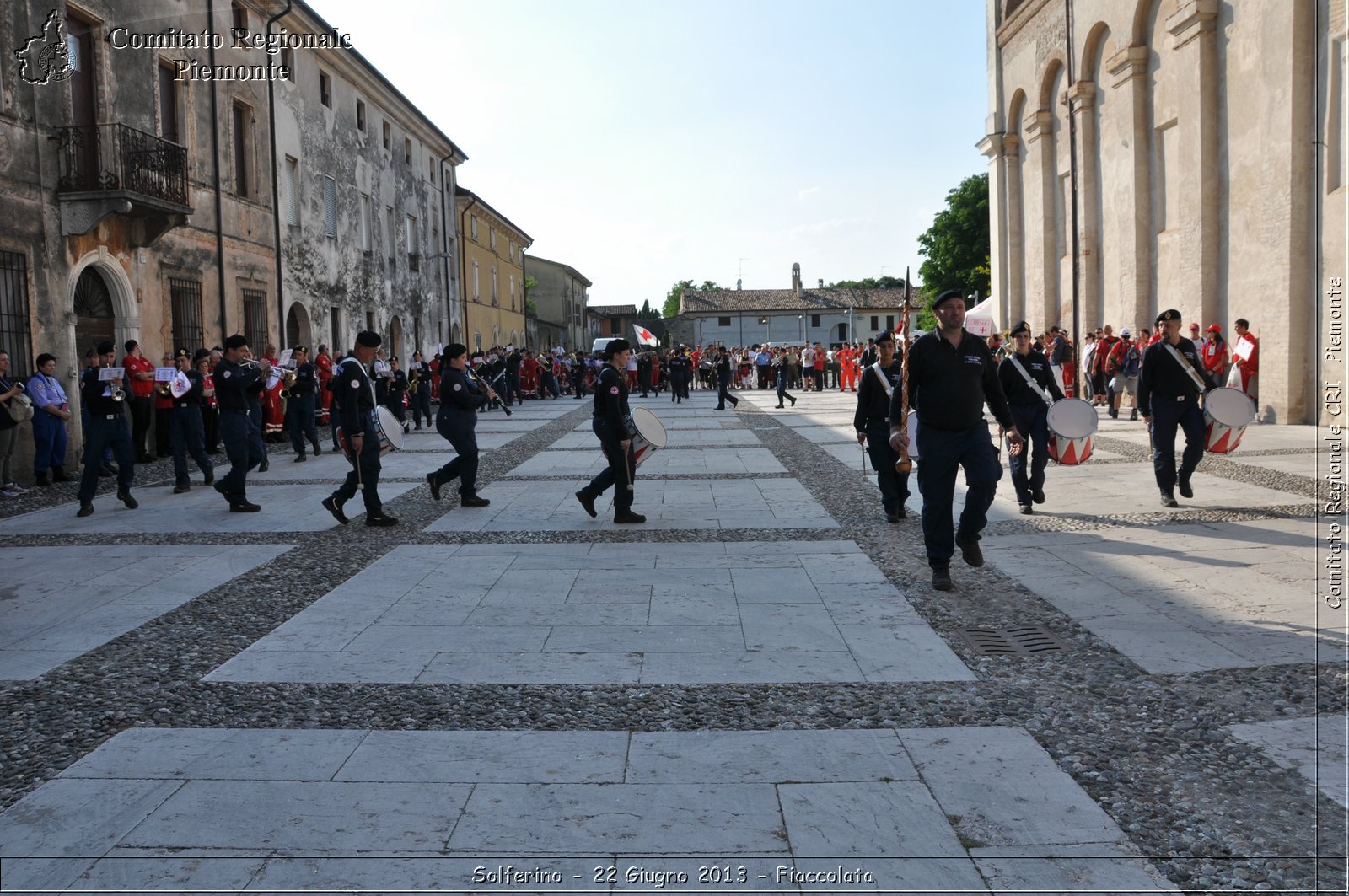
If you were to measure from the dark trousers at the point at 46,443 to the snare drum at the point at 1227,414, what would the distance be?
13544mm

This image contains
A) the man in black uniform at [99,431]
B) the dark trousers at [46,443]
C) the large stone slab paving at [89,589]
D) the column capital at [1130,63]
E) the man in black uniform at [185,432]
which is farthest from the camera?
the column capital at [1130,63]

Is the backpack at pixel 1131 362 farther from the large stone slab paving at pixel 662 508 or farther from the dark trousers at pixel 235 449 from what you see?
the dark trousers at pixel 235 449

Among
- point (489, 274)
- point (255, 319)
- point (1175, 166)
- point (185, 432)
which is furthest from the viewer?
point (489, 274)

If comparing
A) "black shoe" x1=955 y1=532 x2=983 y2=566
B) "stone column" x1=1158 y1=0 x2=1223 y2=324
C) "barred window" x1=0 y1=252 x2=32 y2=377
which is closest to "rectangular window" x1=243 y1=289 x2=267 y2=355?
"barred window" x1=0 y1=252 x2=32 y2=377

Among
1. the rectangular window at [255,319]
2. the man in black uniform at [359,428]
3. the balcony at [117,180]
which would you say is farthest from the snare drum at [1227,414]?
the rectangular window at [255,319]

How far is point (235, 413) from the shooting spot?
11.1 m

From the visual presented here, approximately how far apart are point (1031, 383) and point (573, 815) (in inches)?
283

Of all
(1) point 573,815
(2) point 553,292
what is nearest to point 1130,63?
(1) point 573,815

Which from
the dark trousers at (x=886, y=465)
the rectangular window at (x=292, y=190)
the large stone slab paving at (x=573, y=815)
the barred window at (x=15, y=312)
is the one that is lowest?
the large stone slab paving at (x=573, y=815)

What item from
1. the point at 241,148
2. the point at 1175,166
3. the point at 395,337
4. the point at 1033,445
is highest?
the point at 241,148

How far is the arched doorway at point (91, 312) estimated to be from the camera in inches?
666

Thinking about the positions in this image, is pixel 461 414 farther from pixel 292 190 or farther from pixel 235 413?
pixel 292 190

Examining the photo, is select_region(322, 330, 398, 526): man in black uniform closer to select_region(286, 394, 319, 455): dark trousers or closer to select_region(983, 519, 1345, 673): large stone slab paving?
select_region(983, 519, 1345, 673): large stone slab paving

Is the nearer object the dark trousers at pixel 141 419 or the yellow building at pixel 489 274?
the dark trousers at pixel 141 419
